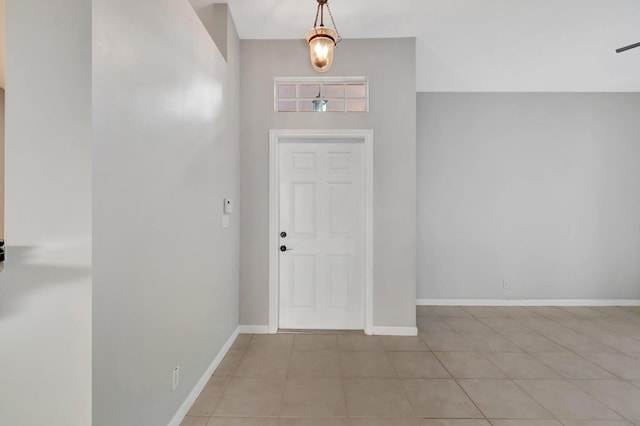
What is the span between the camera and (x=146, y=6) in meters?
1.46

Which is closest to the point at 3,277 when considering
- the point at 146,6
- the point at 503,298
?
the point at 146,6

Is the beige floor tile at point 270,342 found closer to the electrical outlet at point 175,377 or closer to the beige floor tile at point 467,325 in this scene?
the electrical outlet at point 175,377

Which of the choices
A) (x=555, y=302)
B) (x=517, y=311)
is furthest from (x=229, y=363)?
(x=555, y=302)

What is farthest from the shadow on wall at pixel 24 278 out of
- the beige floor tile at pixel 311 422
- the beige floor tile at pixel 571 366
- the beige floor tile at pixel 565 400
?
the beige floor tile at pixel 571 366

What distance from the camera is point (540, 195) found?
409 cm

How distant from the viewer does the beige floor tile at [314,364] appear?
7.82 ft

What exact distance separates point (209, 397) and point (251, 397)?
0.29 metres

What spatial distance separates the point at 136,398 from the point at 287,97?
2878 millimetres

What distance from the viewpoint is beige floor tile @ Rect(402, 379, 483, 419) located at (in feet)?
6.32

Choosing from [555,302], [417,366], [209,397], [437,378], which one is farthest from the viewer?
Result: [555,302]

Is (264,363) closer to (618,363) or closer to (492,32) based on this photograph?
(618,363)

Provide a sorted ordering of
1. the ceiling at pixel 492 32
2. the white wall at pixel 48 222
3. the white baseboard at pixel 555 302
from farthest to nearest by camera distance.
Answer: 1. the white baseboard at pixel 555 302
2. the ceiling at pixel 492 32
3. the white wall at pixel 48 222

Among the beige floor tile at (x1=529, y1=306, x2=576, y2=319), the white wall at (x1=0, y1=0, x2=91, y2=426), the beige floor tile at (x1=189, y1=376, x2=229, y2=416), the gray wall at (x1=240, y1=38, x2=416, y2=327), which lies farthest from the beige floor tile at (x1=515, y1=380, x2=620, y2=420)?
the white wall at (x1=0, y1=0, x2=91, y2=426)

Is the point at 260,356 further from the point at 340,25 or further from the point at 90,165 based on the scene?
the point at 340,25
